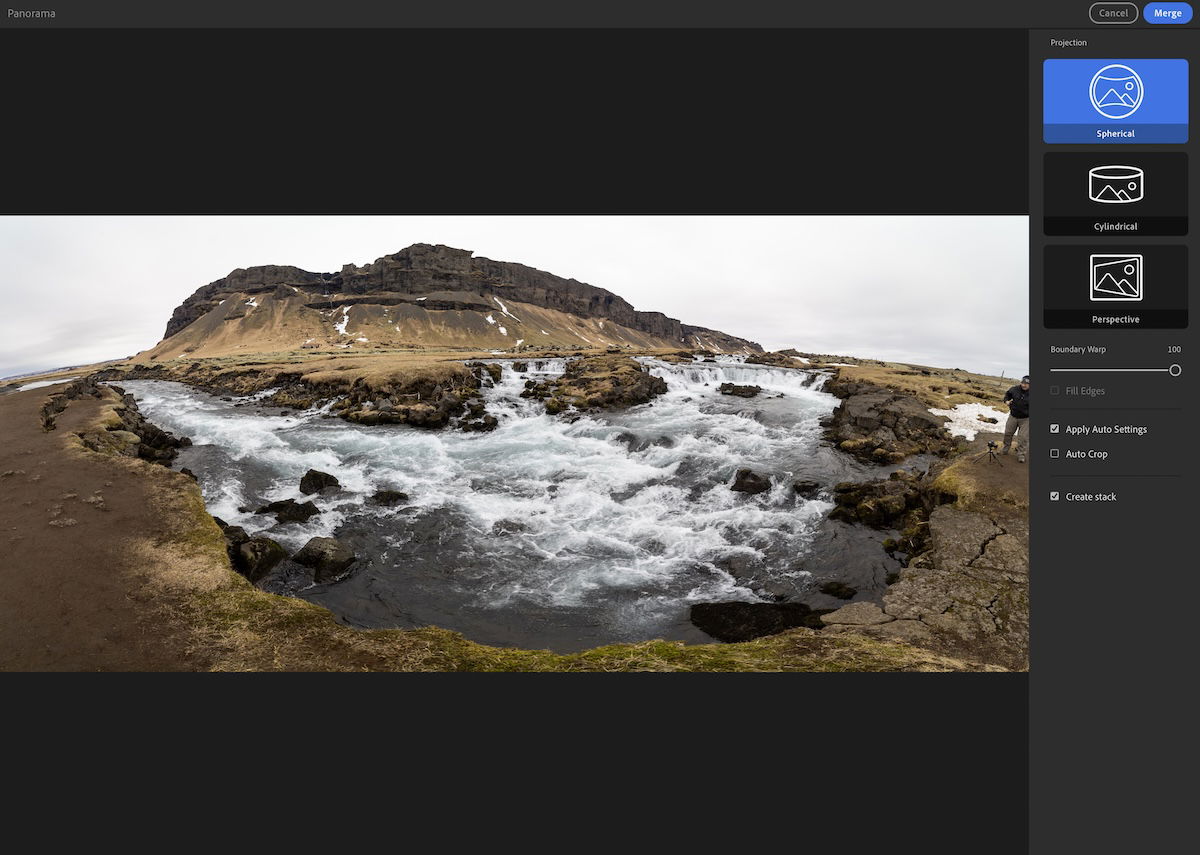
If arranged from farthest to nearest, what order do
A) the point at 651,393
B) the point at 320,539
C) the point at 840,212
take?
1. the point at 651,393
2. the point at 320,539
3. the point at 840,212

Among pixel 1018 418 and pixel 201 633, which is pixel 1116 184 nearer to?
pixel 201 633

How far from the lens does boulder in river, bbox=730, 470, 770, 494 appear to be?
18.4 meters

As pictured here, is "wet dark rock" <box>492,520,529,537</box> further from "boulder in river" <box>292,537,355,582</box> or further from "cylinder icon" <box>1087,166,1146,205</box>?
"cylinder icon" <box>1087,166,1146,205</box>

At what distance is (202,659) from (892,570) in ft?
46.3

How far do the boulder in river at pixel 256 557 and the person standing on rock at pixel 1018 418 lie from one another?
18736mm

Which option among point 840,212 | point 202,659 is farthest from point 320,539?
point 840,212

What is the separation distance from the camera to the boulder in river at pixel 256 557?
35.8 feet

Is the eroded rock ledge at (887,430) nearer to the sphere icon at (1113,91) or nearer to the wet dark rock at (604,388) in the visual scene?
the wet dark rock at (604,388)

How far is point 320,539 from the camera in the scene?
13.1 metres

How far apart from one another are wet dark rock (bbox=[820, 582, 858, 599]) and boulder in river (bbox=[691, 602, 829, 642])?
2.94 feet

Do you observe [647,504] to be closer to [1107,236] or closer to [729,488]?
[729,488]

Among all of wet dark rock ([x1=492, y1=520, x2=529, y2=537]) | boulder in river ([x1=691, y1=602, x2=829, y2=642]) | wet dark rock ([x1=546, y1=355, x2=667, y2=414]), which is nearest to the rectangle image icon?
boulder in river ([x1=691, y1=602, x2=829, y2=642])

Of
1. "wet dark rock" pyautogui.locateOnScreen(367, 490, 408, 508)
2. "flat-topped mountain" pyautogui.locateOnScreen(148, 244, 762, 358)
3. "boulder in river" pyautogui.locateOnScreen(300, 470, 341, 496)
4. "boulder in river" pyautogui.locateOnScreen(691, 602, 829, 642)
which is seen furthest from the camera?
"flat-topped mountain" pyautogui.locateOnScreen(148, 244, 762, 358)

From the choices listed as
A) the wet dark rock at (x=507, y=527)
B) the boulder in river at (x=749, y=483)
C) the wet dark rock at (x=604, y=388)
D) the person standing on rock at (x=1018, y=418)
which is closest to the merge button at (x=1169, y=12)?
the person standing on rock at (x=1018, y=418)
